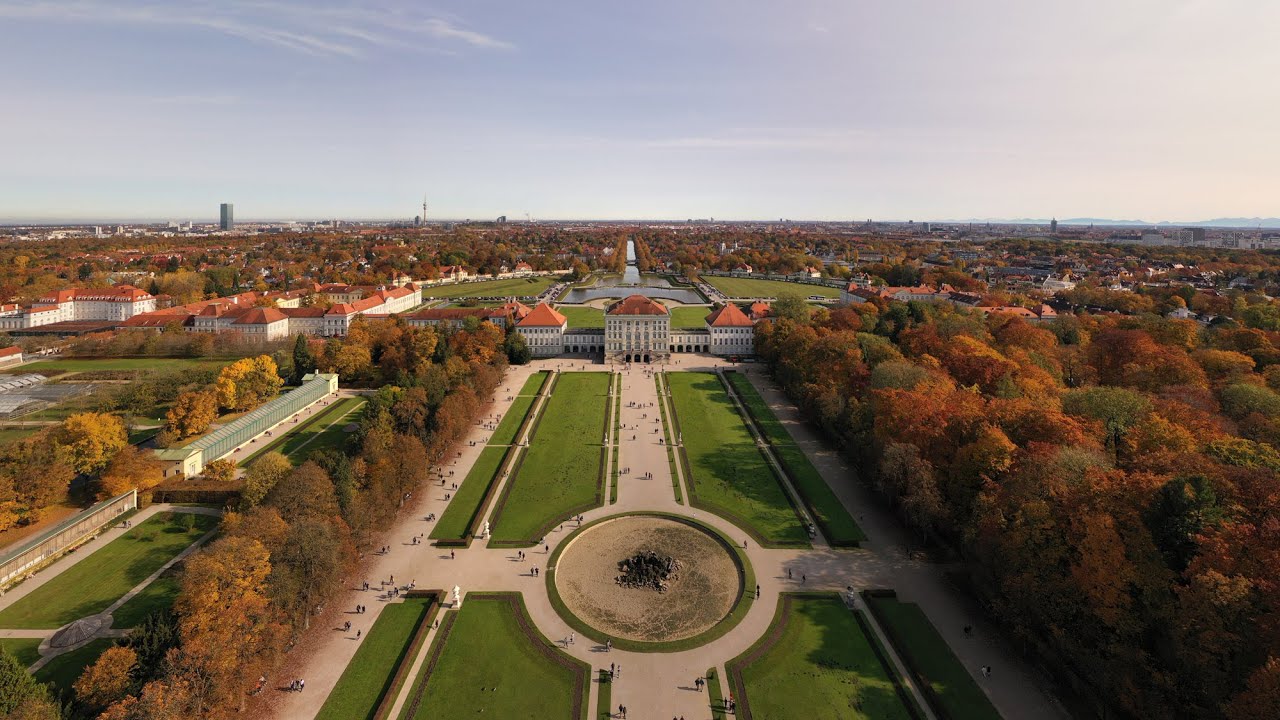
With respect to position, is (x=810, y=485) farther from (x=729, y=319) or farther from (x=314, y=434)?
(x=729, y=319)

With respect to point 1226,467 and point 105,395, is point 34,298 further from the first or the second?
point 1226,467

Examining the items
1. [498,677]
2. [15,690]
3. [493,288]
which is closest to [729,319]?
[498,677]

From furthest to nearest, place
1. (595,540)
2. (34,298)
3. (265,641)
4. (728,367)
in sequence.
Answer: (34,298), (728,367), (595,540), (265,641)

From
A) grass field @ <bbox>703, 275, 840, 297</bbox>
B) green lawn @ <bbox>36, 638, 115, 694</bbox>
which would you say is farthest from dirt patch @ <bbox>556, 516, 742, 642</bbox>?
grass field @ <bbox>703, 275, 840, 297</bbox>

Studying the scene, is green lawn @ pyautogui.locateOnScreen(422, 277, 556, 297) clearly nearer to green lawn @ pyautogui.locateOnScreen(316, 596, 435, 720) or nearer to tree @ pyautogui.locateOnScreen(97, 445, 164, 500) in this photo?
tree @ pyautogui.locateOnScreen(97, 445, 164, 500)

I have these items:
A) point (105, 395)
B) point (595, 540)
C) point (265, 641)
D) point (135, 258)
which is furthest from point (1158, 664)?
point (135, 258)

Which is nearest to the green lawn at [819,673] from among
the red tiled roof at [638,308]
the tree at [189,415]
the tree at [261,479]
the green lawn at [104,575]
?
the tree at [261,479]
